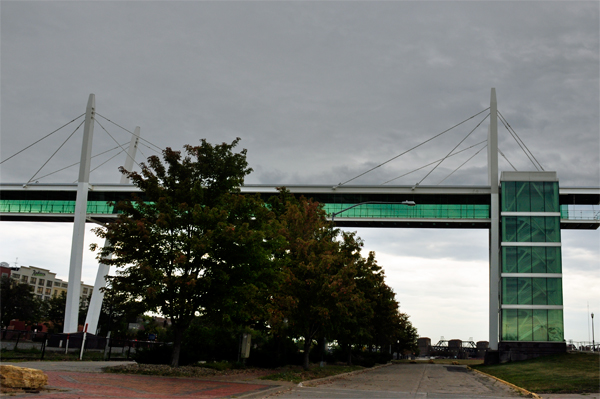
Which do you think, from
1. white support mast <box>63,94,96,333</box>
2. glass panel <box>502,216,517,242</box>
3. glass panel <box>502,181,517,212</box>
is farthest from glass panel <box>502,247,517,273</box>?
white support mast <box>63,94,96,333</box>

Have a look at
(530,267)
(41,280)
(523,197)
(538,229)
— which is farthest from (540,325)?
(41,280)

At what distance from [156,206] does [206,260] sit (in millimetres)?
3060

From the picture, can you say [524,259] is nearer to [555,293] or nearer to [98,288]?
[555,293]

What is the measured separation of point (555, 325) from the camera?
5294 centimetres

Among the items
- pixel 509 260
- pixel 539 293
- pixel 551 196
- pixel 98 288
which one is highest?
pixel 551 196

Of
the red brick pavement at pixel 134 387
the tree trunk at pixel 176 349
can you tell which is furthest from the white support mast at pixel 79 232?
the red brick pavement at pixel 134 387

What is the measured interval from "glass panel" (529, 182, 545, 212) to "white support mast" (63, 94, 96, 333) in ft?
143

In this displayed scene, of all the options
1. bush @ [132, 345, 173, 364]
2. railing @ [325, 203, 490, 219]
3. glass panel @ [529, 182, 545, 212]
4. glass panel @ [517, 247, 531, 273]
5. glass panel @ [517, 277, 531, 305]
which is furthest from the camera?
railing @ [325, 203, 490, 219]

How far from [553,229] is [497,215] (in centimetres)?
555

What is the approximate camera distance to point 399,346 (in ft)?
323

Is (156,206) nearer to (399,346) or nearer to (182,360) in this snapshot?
(182,360)

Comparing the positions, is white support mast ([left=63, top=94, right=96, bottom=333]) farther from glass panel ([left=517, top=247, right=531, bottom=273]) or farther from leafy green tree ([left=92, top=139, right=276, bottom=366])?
glass panel ([left=517, top=247, right=531, bottom=273])

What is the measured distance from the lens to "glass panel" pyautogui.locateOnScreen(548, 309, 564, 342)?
52.6 m

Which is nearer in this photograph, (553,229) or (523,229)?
(553,229)
